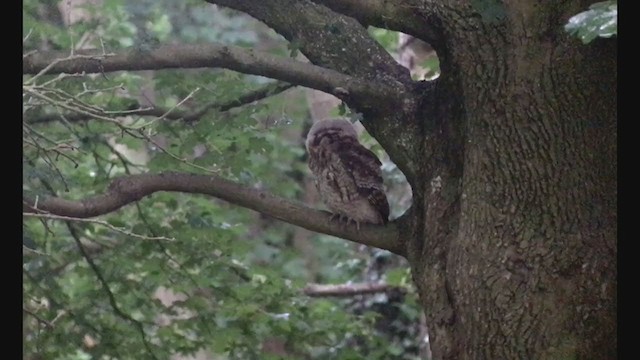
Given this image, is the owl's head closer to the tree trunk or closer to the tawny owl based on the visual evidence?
the tawny owl

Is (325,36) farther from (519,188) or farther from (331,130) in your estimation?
(519,188)

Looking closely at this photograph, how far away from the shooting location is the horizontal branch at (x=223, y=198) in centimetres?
371

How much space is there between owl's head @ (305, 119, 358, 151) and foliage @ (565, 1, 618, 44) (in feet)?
6.78

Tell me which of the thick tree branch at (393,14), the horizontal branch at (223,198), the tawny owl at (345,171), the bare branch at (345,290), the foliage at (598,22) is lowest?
the bare branch at (345,290)

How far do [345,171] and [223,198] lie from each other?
30.1 inches

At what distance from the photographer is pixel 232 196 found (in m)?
3.74

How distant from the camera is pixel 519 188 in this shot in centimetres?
308

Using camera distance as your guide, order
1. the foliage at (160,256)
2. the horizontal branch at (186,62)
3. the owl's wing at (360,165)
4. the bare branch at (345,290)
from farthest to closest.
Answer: the bare branch at (345,290), the foliage at (160,256), the owl's wing at (360,165), the horizontal branch at (186,62)

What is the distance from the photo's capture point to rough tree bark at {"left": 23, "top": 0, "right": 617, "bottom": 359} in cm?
300

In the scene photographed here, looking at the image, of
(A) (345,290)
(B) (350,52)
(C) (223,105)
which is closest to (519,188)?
(B) (350,52)

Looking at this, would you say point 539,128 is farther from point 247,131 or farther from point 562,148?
point 247,131

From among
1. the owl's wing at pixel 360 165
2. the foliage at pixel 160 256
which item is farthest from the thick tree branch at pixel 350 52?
the foliage at pixel 160 256

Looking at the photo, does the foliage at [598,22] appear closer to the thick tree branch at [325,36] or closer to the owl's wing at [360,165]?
the thick tree branch at [325,36]

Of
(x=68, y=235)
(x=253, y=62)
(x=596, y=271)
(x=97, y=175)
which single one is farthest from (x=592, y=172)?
(x=68, y=235)
